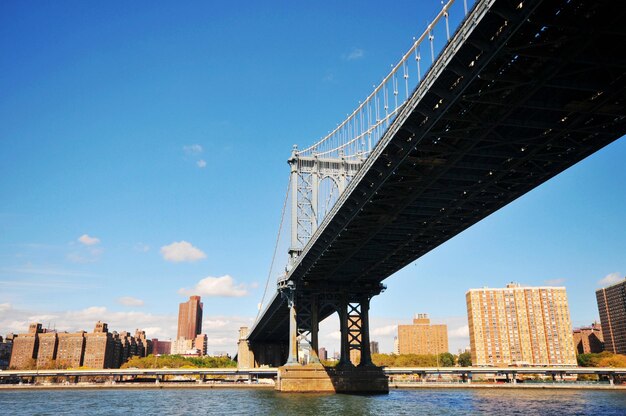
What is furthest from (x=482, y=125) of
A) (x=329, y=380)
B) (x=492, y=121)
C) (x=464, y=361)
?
(x=464, y=361)

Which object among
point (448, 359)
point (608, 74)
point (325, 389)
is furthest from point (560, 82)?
point (448, 359)

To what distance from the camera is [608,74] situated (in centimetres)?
2136

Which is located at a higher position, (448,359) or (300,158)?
(300,158)

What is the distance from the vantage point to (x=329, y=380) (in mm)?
51625

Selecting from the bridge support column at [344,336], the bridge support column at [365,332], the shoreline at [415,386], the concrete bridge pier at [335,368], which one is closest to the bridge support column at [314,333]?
the concrete bridge pier at [335,368]

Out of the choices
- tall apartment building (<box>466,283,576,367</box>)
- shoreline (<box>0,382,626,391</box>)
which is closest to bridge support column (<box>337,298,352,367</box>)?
shoreline (<box>0,382,626,391</box>)

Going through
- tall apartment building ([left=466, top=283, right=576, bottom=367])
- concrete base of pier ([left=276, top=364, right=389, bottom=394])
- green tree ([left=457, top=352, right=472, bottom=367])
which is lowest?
concrete base of pier ([left=276, top=364, right=389, bottom=394])

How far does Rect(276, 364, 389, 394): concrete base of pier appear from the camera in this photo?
169ft

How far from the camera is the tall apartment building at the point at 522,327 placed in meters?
146

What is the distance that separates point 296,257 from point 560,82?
3840cm

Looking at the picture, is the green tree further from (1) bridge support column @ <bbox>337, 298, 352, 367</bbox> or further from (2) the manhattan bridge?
(2) the manhattan bridge

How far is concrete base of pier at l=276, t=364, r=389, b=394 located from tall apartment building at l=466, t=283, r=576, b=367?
4155 inches

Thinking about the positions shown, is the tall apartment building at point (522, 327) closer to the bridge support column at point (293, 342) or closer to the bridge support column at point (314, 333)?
the bridge support column at point (314, 333)

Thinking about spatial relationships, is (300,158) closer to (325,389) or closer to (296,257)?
(296,257)
